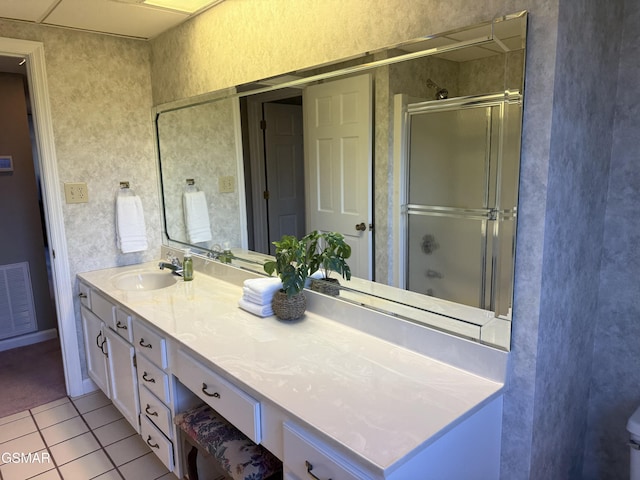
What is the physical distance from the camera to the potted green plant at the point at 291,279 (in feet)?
5.71

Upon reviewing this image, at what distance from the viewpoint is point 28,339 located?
364 cm

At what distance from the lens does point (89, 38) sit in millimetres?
2609

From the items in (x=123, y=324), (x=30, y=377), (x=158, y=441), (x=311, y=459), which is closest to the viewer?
(x=311, y=459)

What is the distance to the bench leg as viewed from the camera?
1754mm

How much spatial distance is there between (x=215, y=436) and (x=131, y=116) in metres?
2.09

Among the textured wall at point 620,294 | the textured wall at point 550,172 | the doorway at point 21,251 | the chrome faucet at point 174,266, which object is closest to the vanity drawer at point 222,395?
the textured wall at point 550,172

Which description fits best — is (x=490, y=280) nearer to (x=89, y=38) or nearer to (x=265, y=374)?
(x=265, y=374)

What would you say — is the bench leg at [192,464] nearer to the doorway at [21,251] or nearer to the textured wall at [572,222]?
the textured wall at [572,222]

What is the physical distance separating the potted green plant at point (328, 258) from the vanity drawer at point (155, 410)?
2.67ft

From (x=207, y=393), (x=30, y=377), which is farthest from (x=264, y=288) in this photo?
(x=30, y=377)

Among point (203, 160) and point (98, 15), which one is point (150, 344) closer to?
point (203, 160)

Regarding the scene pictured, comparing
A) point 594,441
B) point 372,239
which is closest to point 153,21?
A: point 372,239

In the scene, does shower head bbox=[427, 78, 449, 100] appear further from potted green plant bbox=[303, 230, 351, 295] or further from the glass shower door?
potted green plant bbox=[303, 230, 351, 295]

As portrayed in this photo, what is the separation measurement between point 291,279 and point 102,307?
4.13ft
